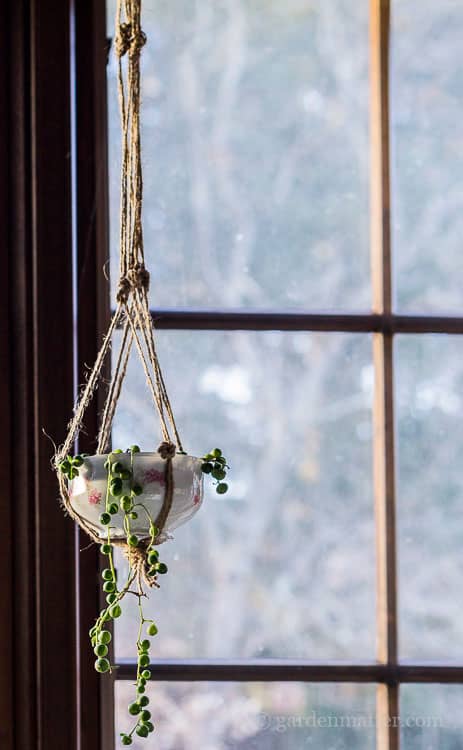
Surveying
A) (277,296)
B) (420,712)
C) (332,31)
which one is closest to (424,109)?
(332,31)

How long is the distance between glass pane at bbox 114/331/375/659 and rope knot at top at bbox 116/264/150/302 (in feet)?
1.37

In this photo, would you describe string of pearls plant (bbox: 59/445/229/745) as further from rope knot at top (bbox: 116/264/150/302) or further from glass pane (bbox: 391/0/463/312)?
glass pane (bbox: 391/0/463/312)

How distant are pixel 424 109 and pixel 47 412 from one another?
0.78 meters

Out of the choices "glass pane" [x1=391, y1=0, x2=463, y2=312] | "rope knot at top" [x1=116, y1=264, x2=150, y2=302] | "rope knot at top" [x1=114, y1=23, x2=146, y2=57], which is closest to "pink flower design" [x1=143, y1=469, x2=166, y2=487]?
"rope knot at top" [x1=116, y1=264, x2=150, y2=302]

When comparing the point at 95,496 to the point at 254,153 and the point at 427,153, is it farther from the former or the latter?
the point at 427,153

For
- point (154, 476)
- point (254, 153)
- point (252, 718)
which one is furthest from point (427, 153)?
point (252, 718)

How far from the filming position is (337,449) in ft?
6.30

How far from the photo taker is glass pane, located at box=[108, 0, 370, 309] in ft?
6.36

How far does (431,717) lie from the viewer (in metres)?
1.89

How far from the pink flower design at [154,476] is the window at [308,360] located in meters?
0.45

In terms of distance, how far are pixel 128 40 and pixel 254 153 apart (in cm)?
49

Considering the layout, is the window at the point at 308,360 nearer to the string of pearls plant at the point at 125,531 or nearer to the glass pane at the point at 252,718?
the glass pane at the point at 252,718

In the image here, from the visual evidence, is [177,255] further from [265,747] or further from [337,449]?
[265,747]

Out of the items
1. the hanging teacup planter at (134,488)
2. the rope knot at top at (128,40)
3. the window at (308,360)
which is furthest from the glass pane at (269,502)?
the rope knot at top at (128,40)
